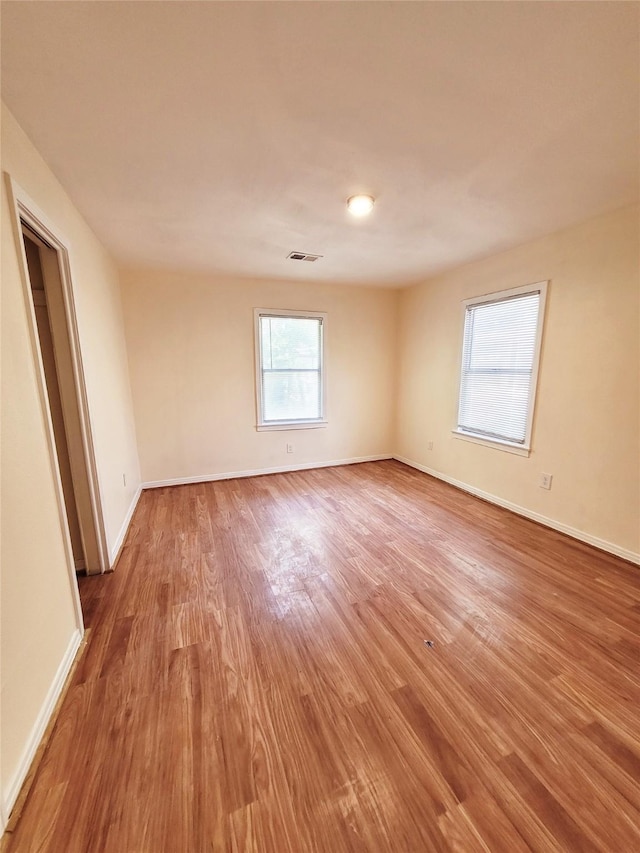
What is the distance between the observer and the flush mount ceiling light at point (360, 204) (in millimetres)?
2076

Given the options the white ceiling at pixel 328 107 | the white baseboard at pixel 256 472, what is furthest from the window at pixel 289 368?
the white ceiling at pixel 328 107

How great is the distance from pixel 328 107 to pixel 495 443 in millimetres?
3047

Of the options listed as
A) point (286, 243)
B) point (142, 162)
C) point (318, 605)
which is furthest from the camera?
point (286, 243)

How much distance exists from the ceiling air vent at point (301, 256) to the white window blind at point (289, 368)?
0.97 meters

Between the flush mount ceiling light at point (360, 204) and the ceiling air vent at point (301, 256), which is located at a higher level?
the ceiling air vent at point (301, 256)

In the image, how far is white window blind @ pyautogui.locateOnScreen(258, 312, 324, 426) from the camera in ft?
13.9

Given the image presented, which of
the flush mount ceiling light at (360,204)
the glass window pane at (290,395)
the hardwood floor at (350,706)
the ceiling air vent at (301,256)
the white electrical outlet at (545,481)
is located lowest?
the hardwood floor at (350,706)

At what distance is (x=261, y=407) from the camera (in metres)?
4.29

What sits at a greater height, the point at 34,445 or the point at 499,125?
the point at 499,125

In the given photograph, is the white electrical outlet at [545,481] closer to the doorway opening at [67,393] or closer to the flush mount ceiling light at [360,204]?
the flush mount ceiling light at [360,204]

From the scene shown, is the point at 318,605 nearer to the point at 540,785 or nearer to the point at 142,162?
the point at 540,785

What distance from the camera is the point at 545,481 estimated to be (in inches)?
115

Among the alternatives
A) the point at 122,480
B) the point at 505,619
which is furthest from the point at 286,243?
the point at 505,619

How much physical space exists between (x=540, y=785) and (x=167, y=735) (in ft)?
4.37
